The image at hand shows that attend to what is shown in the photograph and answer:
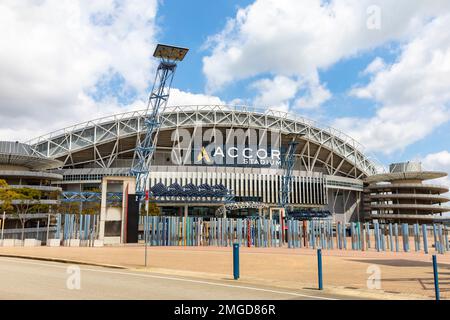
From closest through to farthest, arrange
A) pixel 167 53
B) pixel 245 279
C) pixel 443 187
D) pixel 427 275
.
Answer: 1. pixel 245 279
2. pixel 427 275
3. pixel 167 53
4. pixel 443 187

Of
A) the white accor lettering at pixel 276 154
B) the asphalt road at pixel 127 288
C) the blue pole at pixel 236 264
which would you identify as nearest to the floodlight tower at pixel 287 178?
the white accor lettering at pixel 276 154

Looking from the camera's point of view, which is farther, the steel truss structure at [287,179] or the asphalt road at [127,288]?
the steel truss structure at [287,179]

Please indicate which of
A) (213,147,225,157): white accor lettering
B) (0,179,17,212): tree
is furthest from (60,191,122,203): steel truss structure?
(213,147,225,157): white accor lettering

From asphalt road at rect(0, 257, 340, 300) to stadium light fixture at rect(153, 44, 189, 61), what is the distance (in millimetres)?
50505

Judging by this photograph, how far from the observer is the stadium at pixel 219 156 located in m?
81.8

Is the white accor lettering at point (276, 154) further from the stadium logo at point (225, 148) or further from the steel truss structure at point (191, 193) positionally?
the steel truss structure at point (191, 193)

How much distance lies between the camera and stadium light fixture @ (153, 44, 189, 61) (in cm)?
5891

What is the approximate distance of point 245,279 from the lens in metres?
13.0

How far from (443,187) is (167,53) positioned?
68701 millimetres

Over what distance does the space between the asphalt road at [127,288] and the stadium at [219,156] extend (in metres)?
62.7

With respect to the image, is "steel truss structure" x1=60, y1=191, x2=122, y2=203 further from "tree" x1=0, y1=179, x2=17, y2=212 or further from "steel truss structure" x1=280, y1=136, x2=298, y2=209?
"steel truss structure" x1=280, y1=136, x2=298, y2=209

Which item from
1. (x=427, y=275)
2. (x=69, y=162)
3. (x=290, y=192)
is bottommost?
(x=427, y=275)
